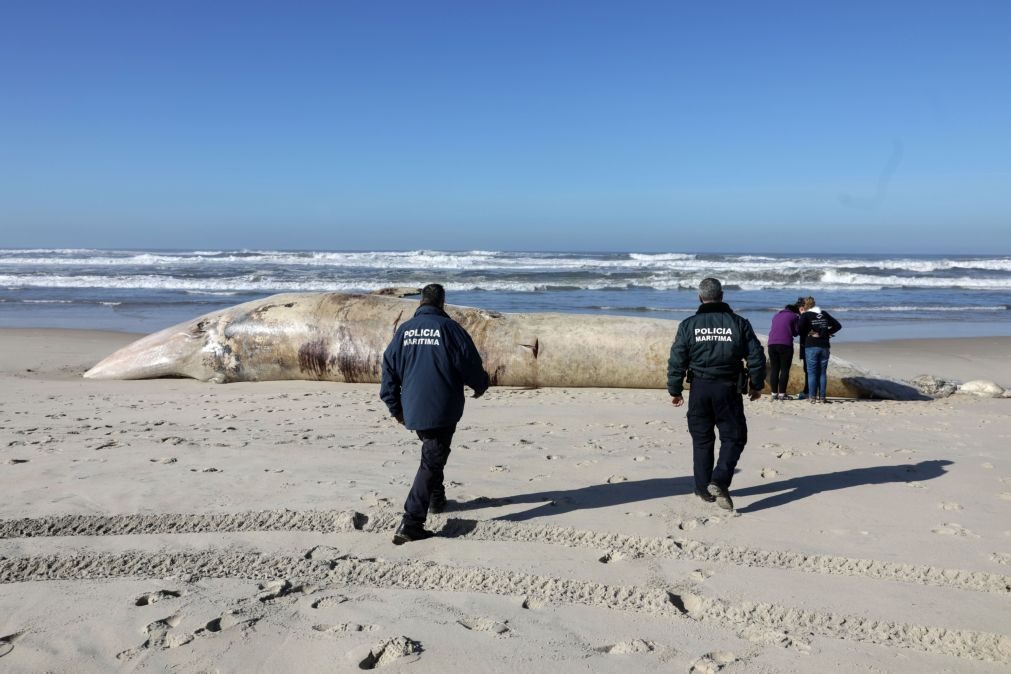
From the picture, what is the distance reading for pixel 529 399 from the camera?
345 inches

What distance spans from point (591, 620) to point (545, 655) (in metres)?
0.37

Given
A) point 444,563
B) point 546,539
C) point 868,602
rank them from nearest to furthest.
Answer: point 868,602, point 444,563, point 546,539

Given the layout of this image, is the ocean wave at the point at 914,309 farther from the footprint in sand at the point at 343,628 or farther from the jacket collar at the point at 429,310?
the footprint in sand at the point at 343,628

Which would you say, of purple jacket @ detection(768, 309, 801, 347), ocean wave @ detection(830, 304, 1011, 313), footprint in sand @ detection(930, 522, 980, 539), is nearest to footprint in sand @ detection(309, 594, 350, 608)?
footprint in sand @ detection(930, 522, 980, 539)

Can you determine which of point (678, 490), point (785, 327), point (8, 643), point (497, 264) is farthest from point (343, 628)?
point (497, 264)

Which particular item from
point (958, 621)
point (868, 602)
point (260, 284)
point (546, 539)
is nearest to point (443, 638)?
point (546, 539)

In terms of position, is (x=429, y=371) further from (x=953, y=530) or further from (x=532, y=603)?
(x=953, y=530)

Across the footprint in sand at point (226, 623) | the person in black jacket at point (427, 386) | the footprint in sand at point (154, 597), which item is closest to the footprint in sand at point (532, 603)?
the person in black jacket at point (427, 386)

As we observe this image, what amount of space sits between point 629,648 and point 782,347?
6.73 m

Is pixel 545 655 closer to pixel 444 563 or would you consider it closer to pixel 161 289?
pixel 444 563

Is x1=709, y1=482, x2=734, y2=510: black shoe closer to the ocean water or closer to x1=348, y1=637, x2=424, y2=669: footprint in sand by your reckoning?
x1=348, y1=637, x2=424, y2=669: footprint in sand

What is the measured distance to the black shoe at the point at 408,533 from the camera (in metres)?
4.08

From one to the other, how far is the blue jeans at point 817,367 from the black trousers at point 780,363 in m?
0.21

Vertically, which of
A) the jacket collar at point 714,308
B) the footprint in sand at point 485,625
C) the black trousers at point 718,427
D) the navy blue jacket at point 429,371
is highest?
the jacket collar at point 714,308
